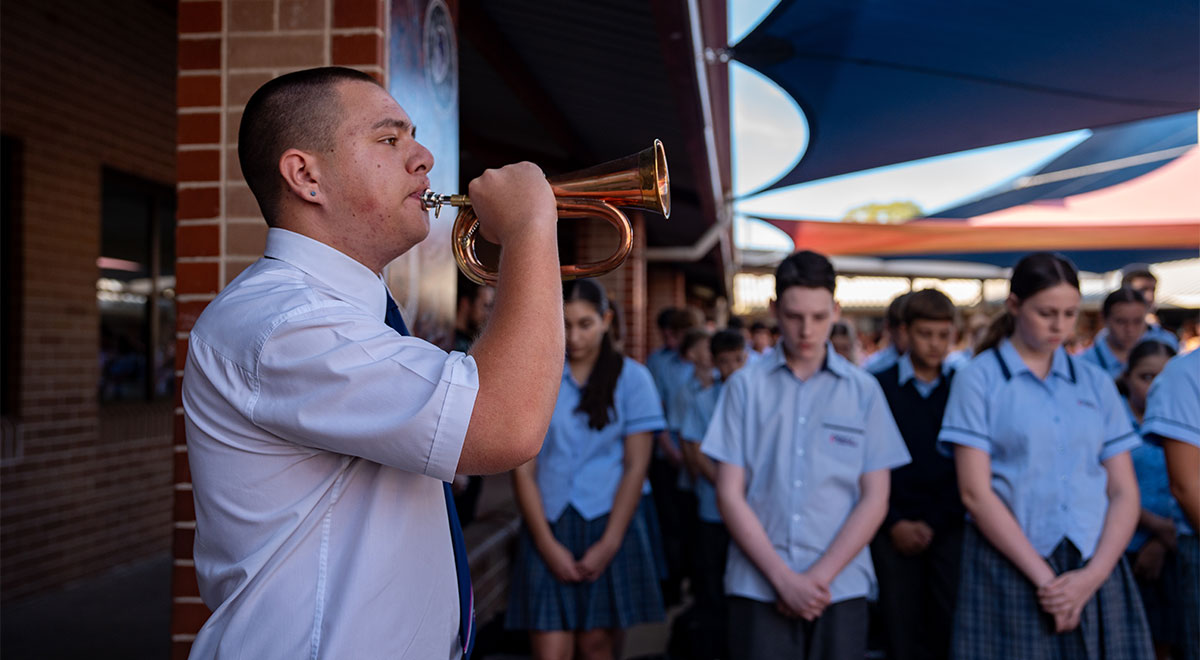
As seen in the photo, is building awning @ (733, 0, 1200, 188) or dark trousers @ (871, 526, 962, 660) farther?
building awning @ (733, 0, 1200, 188)

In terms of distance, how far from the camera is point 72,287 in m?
5.49

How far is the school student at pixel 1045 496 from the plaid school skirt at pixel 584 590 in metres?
1.14

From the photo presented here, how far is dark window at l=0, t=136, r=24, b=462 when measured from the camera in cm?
504

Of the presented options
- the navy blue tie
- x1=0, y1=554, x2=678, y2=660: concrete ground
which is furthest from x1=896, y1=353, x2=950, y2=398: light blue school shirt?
the navy blue tie

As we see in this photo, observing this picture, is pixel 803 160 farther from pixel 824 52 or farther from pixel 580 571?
pixel 580 571

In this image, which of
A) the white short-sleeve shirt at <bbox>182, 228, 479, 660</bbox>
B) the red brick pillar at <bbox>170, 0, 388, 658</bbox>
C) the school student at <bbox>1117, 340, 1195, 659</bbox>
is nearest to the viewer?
the white short-sleeve shirt at <bbox>182, 228, 479, 660</bbox>

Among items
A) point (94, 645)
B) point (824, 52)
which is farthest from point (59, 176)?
point (824, 52)

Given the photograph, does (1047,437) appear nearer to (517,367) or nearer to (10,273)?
(517,367)

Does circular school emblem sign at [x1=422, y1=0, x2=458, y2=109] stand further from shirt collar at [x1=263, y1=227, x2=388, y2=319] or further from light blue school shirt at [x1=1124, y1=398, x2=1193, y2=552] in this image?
light blue school shirt at [x1=1124, y1=398, x2=1193, y2=552]

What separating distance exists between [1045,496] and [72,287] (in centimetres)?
520

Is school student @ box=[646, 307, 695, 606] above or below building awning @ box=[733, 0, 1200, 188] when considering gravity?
below

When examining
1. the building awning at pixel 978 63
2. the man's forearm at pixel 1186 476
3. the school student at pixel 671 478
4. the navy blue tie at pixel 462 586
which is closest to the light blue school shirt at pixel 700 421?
the school student at pixel 671 478

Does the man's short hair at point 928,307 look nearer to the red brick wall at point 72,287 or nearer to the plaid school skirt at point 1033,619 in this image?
the plaid school skirt at point 1033,619

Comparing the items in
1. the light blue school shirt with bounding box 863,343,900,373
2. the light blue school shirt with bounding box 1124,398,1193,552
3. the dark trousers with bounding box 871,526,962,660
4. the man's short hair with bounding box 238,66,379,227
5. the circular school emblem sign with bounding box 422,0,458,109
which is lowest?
the dark trousers with bounding box 871,526,962,660
